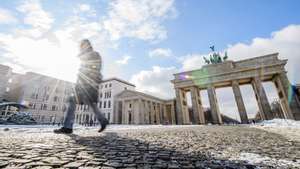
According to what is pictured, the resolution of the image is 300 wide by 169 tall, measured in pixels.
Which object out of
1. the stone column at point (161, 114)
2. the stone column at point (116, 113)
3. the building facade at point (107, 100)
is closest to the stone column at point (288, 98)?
the stone column at point (161, 114)

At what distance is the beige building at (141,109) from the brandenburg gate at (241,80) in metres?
12.7

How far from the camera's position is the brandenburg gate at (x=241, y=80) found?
23.0m

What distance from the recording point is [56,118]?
44188 millimetres

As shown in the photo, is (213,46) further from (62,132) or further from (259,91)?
(62,132)

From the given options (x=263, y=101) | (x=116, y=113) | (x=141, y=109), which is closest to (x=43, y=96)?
(x=116, y=113)

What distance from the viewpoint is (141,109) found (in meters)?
40.1

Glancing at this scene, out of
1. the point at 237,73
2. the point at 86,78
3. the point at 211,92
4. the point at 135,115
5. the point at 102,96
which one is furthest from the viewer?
the point at 102,96

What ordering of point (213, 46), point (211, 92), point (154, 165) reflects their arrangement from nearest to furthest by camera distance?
point (154, 165), point (211, 92), point (213, 46)

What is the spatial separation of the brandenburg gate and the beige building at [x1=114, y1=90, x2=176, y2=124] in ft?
41.7

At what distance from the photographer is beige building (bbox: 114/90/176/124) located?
40.8 metres

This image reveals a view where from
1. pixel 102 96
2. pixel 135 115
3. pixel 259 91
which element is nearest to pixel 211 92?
pixel 259 91

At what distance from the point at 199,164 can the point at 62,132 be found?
16.2 feet

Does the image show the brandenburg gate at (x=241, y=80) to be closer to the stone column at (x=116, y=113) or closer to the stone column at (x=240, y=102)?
the stone column at (x=240, y=102)

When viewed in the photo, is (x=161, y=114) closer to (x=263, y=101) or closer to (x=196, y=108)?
(x=196, y=108)
